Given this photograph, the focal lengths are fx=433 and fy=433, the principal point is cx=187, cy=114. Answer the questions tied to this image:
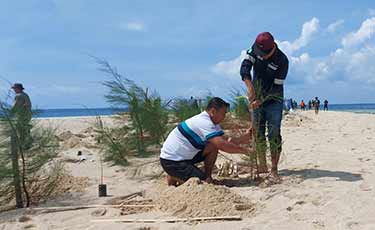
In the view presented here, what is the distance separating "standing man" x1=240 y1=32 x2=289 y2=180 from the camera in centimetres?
460

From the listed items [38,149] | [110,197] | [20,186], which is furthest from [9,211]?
[110,197]

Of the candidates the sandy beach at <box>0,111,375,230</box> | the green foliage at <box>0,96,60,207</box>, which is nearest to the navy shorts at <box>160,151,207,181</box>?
the sandy beach at <box>0,111,375,230</box>

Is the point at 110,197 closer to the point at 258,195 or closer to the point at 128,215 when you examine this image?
the point at 128,215

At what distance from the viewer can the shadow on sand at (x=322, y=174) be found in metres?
4.35

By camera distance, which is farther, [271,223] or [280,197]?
[280,197]

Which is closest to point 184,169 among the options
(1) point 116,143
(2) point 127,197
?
(2) point 127,197

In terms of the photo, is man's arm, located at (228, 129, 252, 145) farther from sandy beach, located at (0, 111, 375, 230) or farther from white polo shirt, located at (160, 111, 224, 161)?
sandy beach, located at (0, 111, 375, 230)

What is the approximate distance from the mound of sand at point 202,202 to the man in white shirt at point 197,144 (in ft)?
1.43

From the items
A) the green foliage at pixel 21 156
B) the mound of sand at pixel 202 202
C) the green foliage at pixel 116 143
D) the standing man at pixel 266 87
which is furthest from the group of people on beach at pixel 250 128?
the green foliage at pixel 116 143

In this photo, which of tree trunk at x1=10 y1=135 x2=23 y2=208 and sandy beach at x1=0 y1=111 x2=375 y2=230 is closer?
sandy beach at x1=0 y1=111 x2=375 y2=230

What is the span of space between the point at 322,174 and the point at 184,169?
1.51 metres

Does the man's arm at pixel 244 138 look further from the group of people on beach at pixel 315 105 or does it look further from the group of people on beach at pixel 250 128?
the group of people on beach at pixel 315 105

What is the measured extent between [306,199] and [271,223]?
60cm

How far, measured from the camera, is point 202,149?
175 inches
